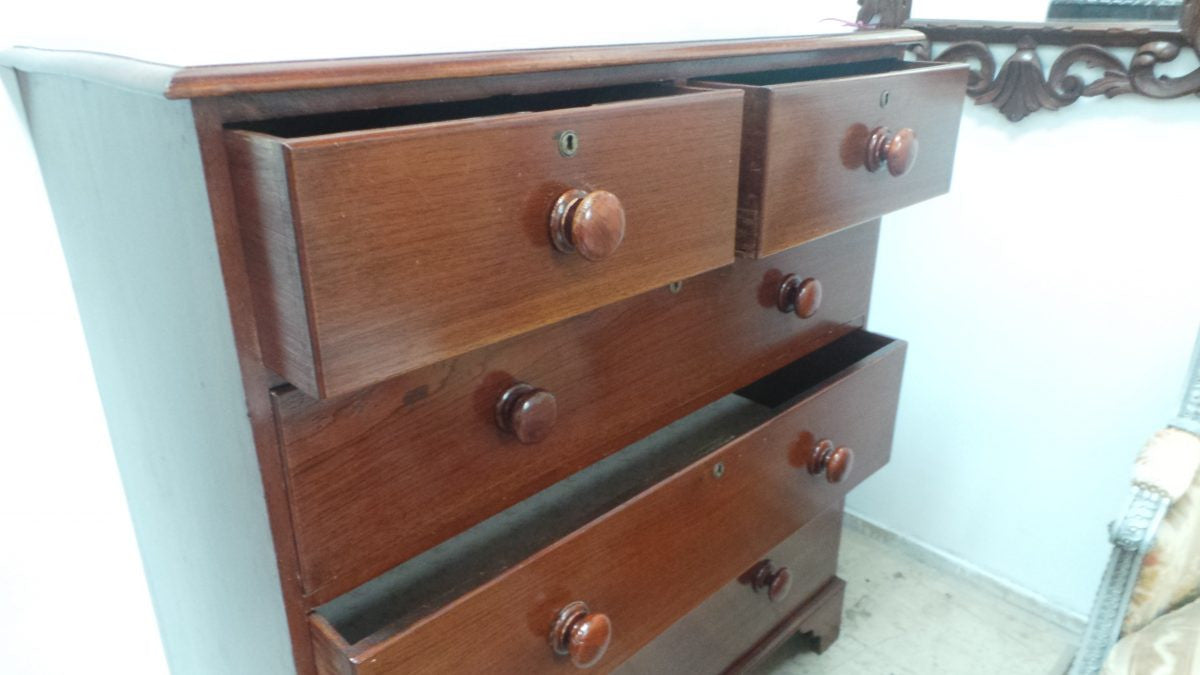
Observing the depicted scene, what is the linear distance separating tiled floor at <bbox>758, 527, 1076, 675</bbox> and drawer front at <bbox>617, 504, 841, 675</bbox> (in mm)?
155

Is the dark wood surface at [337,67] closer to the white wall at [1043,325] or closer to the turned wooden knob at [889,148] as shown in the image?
the turned wooden knob at [889,148]

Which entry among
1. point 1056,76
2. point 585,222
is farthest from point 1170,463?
point 585,222

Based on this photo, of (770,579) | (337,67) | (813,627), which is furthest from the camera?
(813,627)

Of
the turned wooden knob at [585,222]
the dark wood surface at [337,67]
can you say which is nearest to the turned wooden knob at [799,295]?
the dark wood surface at [337,67]

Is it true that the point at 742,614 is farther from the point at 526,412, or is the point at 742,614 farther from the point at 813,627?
the point at 526,412

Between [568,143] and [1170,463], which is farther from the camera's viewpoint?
[1170,463]

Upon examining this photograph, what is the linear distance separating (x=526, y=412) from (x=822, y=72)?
51 centimetres

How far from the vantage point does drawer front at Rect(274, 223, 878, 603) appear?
0.52 m

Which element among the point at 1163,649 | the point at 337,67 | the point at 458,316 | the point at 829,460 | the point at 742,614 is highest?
the point at 337,67

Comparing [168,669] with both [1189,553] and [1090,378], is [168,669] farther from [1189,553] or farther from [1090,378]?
[1090,378]

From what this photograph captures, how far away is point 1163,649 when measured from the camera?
0.79 metres

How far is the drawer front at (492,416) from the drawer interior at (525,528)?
0.05 m

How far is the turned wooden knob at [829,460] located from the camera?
34.4 inches

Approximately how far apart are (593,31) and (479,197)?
57 centimetres
